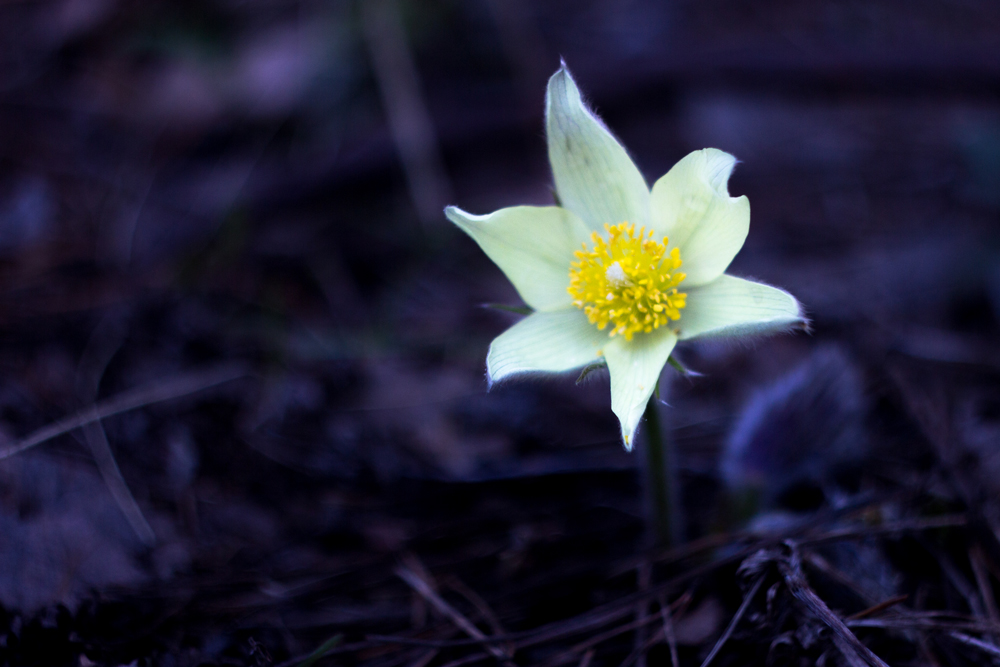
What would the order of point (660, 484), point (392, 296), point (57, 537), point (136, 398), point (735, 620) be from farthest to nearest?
1. point (392, 296)
2. point (136, 398)
3. point (57, 537)
4. point (660, 484)
5. point (735, 620)

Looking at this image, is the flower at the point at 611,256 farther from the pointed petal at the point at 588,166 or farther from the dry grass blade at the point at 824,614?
the dry grass blade at the point at 824,614

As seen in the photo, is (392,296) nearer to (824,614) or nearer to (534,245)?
(534,245)

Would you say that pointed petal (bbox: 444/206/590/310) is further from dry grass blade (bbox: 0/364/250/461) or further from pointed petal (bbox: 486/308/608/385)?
dry grass blade (bbox: 0/364/250/461)

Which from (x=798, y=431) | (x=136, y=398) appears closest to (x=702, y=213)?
(x=798, y=431)

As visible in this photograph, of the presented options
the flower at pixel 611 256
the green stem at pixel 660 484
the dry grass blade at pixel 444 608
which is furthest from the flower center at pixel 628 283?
the dry grass blade at pixel 444 608

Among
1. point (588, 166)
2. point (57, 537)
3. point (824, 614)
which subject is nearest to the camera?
point (824, 614)

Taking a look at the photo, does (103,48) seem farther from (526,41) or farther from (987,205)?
(987,205)

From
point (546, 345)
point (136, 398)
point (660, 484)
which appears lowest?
point (660, 484)
